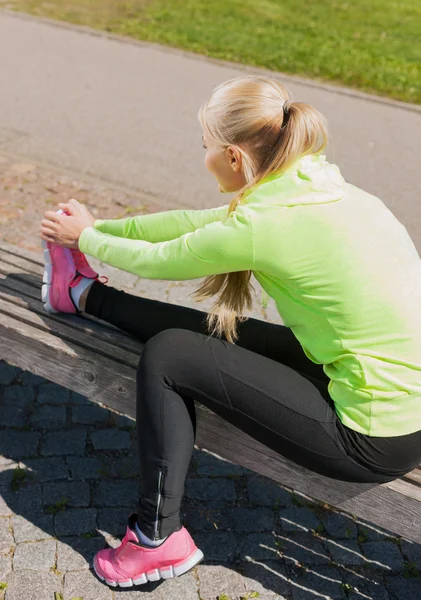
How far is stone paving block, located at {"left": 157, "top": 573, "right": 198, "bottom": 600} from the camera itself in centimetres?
291

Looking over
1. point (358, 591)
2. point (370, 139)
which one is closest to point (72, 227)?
point (358, 591)

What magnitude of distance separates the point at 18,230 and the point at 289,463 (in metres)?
3.20

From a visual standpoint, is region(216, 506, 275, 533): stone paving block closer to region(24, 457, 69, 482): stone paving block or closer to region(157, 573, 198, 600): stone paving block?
region(157, 573, 198, 600): stone paving block

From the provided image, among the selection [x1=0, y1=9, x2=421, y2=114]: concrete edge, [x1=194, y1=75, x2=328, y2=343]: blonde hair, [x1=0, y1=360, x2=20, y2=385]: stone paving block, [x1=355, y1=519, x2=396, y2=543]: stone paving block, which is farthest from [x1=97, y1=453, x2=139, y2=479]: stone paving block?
[x1=0, y1=9, x2=421, y2=114]: concrete edge

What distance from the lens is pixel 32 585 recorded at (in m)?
2.89

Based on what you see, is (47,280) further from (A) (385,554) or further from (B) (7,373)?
(A) (385,554)

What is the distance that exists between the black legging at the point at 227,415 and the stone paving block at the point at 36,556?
449 millimetres

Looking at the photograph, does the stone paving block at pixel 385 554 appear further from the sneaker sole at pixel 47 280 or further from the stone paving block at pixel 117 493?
the sneaker sole at pixel 47 280

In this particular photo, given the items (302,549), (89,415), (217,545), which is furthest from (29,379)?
(302,549)

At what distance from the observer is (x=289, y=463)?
108 inches

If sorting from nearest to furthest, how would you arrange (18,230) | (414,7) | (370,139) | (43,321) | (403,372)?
1. (403,372)
2. (43,321)
3. (18,230)
4. (370,139)
5. (414,7)

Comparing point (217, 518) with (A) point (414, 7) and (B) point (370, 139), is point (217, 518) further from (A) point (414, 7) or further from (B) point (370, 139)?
(A) point (414, 7)

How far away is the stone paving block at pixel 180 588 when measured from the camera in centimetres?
291

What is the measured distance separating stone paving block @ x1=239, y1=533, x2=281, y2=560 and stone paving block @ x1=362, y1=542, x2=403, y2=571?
0.35 metres
